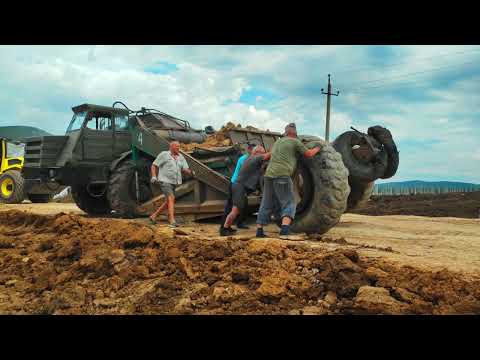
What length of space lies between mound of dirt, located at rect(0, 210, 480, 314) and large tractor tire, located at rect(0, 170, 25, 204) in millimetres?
12543

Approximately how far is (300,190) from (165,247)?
8.91 feet

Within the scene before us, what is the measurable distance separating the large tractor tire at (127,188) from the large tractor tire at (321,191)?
4.34 m

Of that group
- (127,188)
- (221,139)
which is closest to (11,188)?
(127,188)

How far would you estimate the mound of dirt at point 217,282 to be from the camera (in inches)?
146

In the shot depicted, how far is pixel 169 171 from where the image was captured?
336 inches

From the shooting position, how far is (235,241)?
575 cm

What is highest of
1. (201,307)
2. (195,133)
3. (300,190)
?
(195,133)

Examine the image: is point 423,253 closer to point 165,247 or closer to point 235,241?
point 235,241

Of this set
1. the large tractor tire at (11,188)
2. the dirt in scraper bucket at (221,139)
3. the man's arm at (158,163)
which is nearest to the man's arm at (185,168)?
the man's arm at (158,163)

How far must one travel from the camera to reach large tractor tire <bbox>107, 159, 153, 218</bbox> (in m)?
10.1

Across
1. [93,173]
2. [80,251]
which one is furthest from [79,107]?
[80,251]
